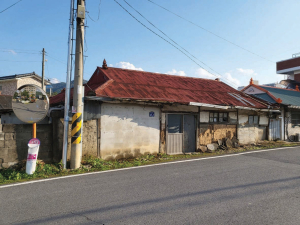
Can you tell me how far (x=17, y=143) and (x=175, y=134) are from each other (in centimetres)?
702

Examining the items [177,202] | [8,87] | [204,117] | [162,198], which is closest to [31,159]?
[162,198]

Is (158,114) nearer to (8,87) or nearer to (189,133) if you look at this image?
(189,133)

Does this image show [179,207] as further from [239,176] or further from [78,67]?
[78,67]

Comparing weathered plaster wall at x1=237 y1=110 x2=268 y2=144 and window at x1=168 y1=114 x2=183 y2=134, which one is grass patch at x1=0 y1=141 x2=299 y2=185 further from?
weathered plaster wall at x1=237 y1=110 x2=268 y2=144

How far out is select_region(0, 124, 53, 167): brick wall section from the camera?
7.86 metres

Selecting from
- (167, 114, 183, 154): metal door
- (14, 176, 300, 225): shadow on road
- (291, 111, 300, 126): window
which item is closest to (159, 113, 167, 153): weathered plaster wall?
(167, 114, 183, 154): metal door

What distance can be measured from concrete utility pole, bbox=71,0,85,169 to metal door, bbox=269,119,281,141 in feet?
46.9

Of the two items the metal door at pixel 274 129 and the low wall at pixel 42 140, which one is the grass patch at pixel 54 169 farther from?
the metal door at pixel 274 129

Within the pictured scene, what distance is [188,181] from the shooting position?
6.43 meters

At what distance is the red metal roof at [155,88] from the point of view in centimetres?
1086

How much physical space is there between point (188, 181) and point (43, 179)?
4.24 meters

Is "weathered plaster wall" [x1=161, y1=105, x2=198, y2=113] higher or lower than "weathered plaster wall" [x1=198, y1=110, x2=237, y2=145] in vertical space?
higher

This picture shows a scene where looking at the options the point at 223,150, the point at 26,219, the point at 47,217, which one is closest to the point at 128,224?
the point at 47,217

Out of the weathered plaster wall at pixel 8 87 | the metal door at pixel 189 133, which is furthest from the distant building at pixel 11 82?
the metal door at pixel 189 133
